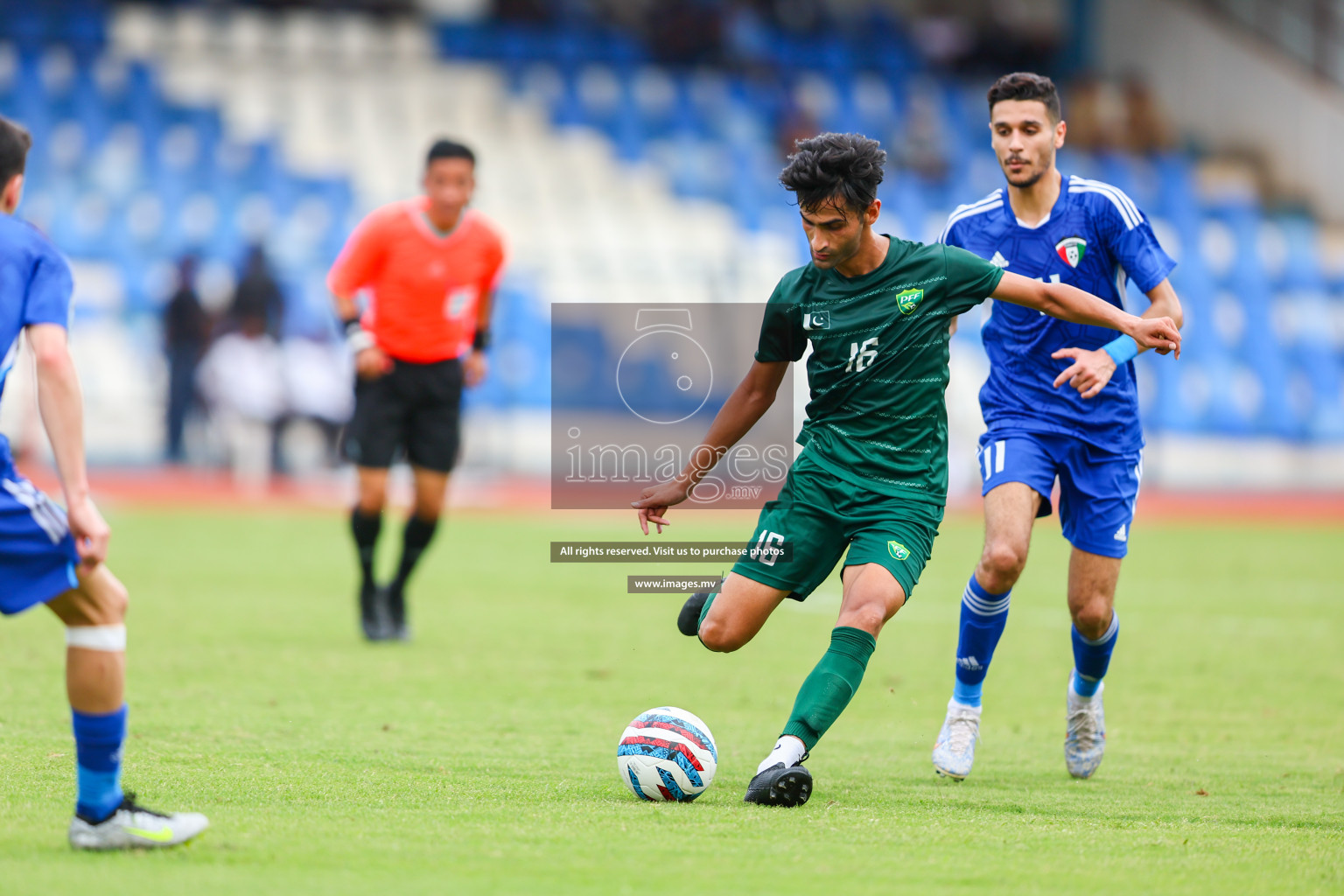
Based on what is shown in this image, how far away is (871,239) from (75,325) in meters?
17.7

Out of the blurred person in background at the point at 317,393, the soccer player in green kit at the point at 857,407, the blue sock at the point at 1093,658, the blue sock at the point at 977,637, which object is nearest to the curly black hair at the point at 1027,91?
the soccer player in green kit at the point at 857,407

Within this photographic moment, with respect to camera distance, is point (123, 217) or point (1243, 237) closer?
point (123, 217)

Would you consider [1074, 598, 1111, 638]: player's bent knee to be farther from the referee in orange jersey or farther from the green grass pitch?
the referee in orange jersey

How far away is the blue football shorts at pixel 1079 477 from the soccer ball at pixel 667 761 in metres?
1.76

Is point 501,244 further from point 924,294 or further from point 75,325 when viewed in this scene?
point 75,325

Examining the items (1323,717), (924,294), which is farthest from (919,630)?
(924,294)

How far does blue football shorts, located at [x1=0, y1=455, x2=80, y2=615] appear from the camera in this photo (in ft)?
13.0

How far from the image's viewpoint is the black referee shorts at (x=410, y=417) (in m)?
9.00

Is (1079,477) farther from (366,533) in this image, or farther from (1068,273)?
(366,533)

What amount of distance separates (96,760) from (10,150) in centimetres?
165

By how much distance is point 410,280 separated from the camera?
9.08 meters

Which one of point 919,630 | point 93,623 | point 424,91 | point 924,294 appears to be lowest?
point 919,630

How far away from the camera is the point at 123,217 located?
22.7 m

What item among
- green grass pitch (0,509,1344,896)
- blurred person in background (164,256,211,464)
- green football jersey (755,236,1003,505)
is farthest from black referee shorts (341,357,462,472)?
blurred person in background (164,256,211,464)
